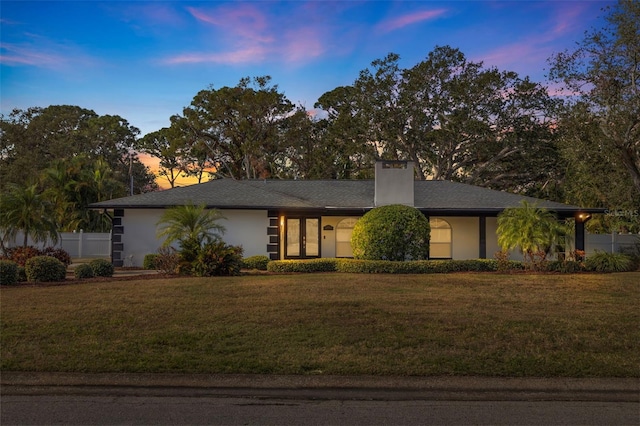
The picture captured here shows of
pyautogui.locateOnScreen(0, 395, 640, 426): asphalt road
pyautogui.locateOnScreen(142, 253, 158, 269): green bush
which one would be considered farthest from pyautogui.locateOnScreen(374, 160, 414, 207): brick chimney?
pyautogui.locateOnScreen(0, 395, 640, 426): asphalt road

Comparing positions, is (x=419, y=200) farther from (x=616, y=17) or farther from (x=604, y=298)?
(x=604, y=298)

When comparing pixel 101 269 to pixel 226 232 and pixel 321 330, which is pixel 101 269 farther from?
pixel 321 330

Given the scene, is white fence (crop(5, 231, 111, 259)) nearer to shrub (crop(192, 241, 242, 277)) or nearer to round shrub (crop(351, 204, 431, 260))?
shrub (crop(192, 241, 242, 277))

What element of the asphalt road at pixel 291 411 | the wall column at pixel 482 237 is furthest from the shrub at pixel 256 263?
the asphalt road at pixel 291 411

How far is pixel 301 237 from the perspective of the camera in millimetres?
24094

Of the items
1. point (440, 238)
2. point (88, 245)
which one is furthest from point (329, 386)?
point (88, 245)

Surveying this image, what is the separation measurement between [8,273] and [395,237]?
11.9 meters

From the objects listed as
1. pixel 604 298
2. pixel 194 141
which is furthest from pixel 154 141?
pixel 604 298

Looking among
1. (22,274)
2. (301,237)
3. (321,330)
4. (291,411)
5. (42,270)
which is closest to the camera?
(291,411)

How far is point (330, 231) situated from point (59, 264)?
12.9 meters

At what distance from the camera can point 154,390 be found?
630 cm

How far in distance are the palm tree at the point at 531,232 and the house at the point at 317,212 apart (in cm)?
219

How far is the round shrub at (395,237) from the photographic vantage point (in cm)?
1912

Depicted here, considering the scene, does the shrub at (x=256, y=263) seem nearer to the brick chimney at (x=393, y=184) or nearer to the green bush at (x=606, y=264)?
the brick chimney at (x=393, y=184)
